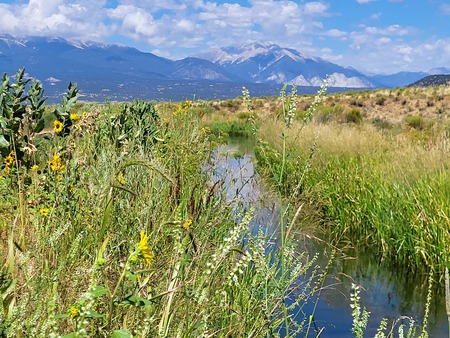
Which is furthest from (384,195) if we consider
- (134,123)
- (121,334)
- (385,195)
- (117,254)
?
(121,334)

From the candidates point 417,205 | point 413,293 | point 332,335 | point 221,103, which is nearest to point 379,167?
point 417,205

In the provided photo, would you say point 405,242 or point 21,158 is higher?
point 21,158

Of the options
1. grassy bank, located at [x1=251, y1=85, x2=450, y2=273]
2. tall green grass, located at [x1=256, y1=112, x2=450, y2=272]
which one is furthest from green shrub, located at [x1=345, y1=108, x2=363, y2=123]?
tall green grass, located at [x1=256, y1=112, x2=450, y2=272]

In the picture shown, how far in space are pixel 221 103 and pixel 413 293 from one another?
30.3 metres

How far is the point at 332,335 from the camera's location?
475 centimetres

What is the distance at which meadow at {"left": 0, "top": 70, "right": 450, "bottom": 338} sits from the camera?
62.1 inches

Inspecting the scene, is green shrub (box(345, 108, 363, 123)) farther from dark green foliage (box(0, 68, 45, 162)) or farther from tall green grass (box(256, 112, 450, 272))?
dark green foliage (box(0, 68, 45, 162))

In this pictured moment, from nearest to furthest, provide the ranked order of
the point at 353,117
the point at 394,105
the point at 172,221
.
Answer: the point at 172,221, the point at 353,117, the point at 394,105

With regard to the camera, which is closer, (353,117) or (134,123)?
(134,123)

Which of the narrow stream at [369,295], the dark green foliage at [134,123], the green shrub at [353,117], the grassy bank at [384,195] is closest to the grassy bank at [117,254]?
the dark green foliage at [134,123]

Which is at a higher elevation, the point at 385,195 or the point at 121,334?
the point at 121,334

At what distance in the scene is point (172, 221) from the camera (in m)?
1.35

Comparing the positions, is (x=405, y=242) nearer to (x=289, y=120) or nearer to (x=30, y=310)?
(x=289, y=120)

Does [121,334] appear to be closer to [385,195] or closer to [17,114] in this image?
[17,114]
